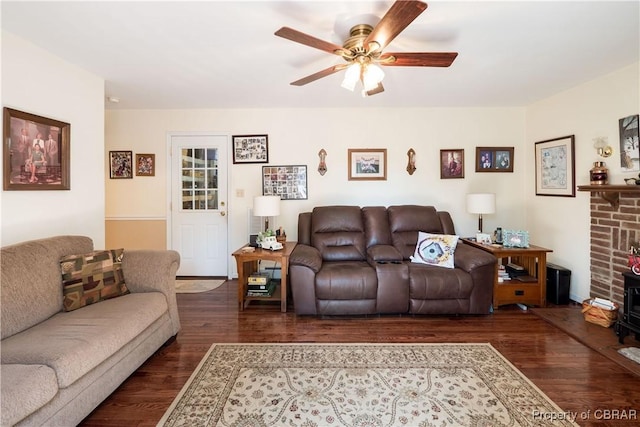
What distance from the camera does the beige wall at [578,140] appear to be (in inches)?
109

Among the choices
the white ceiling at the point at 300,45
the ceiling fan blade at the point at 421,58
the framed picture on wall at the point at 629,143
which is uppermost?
the white ceiling at the point at 300,45

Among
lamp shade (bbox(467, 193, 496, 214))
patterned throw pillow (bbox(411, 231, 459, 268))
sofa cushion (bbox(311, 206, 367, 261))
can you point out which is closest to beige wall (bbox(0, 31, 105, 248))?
sofa cushion (bbox(311, 206, 367, 261))

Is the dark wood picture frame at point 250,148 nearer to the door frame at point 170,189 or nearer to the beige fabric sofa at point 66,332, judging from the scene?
the door frame at point 170,189

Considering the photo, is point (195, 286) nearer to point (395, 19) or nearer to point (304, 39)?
point (304, 39)

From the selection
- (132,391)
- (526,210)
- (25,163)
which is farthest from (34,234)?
(526,210)

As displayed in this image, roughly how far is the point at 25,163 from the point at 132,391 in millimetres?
1834

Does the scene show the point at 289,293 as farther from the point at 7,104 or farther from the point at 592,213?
the point at 592,213

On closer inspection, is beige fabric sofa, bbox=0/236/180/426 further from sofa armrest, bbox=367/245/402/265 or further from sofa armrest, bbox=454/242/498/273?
sofa armrest, bbox=454/242/498/273

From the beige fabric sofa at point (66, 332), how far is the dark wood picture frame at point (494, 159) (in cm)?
390

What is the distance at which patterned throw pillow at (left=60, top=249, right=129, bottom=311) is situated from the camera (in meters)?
1.97

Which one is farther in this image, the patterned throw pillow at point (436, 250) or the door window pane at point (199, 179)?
the door window pane at point (199, 179)

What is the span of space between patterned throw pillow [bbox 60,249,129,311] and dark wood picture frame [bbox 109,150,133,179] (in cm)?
227

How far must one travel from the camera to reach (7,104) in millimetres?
2070

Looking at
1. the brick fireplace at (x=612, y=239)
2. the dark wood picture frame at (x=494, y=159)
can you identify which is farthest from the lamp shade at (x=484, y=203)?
the brick fireplace at (x=612, y=239)
